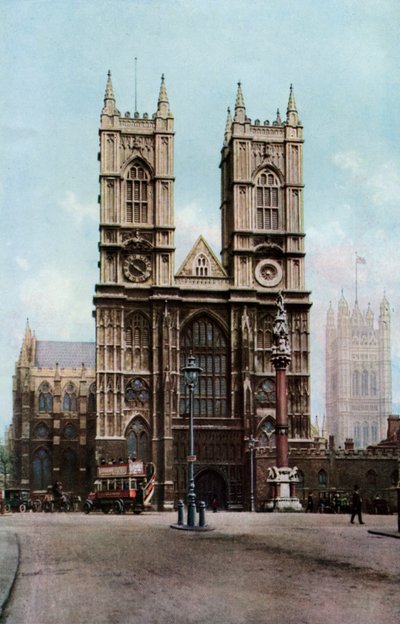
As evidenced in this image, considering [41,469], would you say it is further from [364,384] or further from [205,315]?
[364,384]

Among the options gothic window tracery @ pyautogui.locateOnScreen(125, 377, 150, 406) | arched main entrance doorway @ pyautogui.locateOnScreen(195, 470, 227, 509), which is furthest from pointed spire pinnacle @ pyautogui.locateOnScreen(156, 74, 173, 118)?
arched main entrance doorway @ pyautogui.locateOnScreen(195, 470, 227, 509)

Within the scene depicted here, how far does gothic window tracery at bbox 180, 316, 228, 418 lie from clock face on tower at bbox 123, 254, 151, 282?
4.67m

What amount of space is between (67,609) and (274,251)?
196ft

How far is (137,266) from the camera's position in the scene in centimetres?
6994

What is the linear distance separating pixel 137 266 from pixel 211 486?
620 inches

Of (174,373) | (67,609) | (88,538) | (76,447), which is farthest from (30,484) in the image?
(67,609)

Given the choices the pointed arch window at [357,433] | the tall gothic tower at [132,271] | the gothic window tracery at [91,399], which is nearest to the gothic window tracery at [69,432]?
the gothic window tracery at [91,399]

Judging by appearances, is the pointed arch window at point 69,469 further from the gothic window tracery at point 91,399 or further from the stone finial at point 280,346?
the stone finial at point 280,346

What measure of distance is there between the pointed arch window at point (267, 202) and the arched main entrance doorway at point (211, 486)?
17744 millimetres

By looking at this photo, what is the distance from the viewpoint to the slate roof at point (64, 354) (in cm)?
10131

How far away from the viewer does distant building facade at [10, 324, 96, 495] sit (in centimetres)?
8919

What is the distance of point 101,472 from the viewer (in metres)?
58.8

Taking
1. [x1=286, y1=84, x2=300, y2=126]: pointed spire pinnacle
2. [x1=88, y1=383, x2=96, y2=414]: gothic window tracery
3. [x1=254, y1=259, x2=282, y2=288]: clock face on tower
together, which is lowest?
[x1=88, y1=383, x2=96, y2=414]: gothic window tracery

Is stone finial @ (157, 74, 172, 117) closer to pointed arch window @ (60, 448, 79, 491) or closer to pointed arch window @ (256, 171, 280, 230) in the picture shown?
pointed arch window @ (256, 171, 280, 230)
